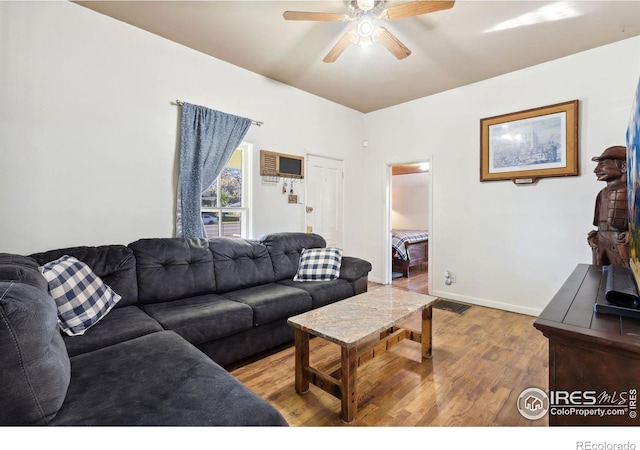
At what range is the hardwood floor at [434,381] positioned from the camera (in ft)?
5.60

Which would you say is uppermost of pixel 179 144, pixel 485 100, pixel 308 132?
pixel 485 100

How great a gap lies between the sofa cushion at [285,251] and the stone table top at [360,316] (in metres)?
1.02

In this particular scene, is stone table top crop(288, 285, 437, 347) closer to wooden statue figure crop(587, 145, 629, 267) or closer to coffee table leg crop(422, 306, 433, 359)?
coffee table leg crop(422, 306, 433, 359)

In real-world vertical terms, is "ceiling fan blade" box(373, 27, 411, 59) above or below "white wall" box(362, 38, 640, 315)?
above

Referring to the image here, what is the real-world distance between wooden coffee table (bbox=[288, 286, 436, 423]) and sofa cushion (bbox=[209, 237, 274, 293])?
1.01 meters

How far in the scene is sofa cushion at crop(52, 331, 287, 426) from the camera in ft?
3.43

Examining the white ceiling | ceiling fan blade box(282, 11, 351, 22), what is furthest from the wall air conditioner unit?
ceiling fan blade box(282, 11, 351, 22)

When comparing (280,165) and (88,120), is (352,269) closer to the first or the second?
(280,165)

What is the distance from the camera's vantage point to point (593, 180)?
3.00 metres

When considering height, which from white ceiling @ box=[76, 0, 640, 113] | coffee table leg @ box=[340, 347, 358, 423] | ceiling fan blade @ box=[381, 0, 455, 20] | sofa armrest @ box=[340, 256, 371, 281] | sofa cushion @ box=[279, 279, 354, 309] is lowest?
coffee table leg @ box=[340, 347, 358, 423]

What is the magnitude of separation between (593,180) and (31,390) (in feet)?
14.2

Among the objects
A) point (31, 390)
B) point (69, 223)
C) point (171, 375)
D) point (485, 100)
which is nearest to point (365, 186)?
point (485, 100)

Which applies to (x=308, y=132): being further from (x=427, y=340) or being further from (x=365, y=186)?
(x=427, y=340)

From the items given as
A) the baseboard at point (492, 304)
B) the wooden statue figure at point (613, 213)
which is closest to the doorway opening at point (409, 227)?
the baseboard at point (492, 304)
